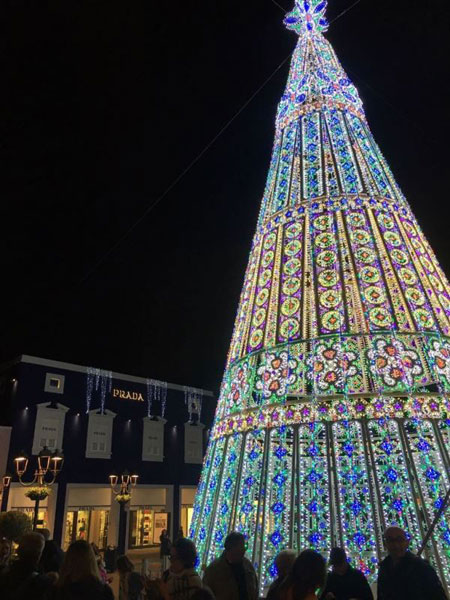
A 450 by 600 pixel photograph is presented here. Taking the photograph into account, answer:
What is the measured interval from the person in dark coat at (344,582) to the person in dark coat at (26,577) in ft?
7.18

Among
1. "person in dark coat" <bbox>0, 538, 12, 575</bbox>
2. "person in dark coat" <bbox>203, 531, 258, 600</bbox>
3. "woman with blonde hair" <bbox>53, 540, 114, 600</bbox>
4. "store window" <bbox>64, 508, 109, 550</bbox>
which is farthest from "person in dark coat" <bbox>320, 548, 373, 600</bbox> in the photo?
"store window" <bbox>64, 508, 109, 550</bbox>

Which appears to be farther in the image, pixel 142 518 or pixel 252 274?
pixel 142 518

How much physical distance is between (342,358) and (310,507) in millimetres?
1754

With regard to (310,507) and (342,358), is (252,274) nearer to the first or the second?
(342,358)

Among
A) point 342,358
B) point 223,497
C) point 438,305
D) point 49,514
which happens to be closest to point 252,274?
point 342,358

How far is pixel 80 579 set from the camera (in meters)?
2.59

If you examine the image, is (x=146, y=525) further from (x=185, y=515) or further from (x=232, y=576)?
(x=232, y=576)

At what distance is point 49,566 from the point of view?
3.99 meters

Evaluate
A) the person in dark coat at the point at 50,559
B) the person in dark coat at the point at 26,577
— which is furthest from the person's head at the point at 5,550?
the person in dark coat at the point at 26,577

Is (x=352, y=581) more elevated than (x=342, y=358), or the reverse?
(x=342, y=358)

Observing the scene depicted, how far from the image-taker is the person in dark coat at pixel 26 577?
2.64 metres

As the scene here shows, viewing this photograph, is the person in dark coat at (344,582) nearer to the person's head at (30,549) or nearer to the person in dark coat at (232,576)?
the person in dark coat at (232,576)

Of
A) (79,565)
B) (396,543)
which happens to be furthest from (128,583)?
(396,543)

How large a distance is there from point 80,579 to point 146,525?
21.5 metres
